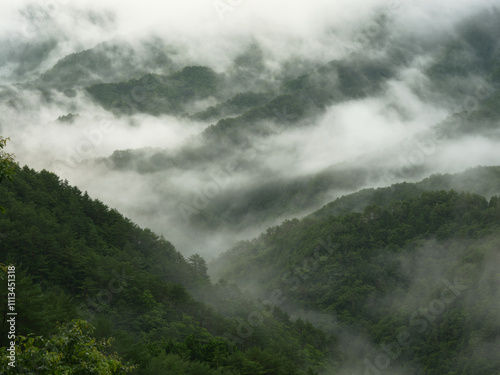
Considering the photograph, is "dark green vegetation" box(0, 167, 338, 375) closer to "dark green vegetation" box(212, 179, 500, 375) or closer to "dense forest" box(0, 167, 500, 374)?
"dense forest" box(0, 167, 500, 374)

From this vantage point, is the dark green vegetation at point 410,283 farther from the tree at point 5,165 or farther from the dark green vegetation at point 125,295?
the tree at point 5,165

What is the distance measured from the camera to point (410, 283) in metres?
164

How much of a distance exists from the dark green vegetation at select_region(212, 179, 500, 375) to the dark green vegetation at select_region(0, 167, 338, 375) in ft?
97.9

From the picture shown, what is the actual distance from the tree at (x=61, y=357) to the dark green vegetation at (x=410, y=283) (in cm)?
10731

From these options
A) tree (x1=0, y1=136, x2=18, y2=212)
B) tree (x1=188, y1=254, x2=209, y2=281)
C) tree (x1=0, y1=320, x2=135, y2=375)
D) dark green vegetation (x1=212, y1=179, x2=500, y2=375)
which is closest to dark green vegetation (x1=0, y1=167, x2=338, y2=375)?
tree (x1=188, y1=254, x2=209, y2=281)

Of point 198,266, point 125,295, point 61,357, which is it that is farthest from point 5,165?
point 198,266

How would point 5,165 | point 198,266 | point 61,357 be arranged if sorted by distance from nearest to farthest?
point 61,357 → point 5,165 → point 198,266

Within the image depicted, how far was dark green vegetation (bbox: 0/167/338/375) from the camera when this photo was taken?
45.7m

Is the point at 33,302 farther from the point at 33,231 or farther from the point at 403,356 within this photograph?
the point at 403,356

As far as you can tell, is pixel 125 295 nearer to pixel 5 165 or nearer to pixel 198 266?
pixel 198 266

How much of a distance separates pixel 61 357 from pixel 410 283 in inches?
6371

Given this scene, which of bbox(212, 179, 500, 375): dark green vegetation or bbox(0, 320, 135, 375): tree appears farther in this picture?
bbox(212, 179, 500, 375): dark green vegetation

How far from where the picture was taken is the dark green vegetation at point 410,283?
127 m

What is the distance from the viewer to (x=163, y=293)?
273 feet
